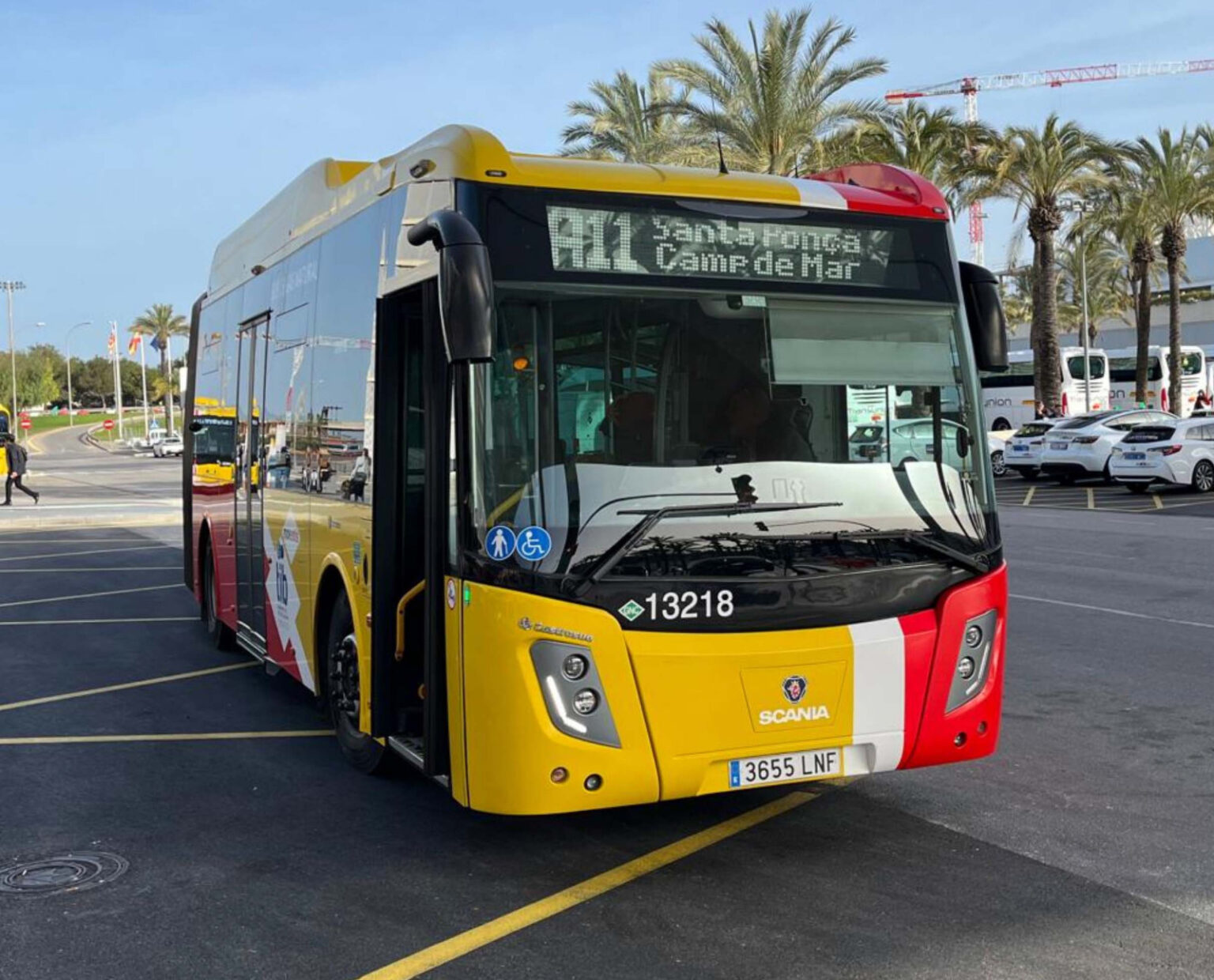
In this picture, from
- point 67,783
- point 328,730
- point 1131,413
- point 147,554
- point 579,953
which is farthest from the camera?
point 1131,413

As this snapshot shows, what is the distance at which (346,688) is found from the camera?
271 inches

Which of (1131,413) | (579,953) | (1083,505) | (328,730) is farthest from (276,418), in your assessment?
(1131,413)

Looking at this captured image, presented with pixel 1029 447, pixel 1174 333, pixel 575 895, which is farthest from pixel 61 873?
pixel 1174 333

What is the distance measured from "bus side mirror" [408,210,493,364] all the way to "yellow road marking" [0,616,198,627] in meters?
8.61

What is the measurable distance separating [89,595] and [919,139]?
2423 centimetres

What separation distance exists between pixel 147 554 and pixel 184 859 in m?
15.1

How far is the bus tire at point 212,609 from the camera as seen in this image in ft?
35.4

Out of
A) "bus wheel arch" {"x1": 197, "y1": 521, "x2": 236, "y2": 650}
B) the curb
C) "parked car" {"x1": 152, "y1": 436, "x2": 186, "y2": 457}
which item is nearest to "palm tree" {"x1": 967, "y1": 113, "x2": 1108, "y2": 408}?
the curb

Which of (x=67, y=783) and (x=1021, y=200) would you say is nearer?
(x=67, y=783)

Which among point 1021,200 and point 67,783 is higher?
point 1021,200

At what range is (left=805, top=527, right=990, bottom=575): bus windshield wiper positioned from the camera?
5.34 m

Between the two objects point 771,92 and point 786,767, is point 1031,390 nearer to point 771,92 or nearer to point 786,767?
point 771,92

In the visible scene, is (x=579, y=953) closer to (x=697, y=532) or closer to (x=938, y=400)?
(x=697, y=532)

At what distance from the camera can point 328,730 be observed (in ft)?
26.4
